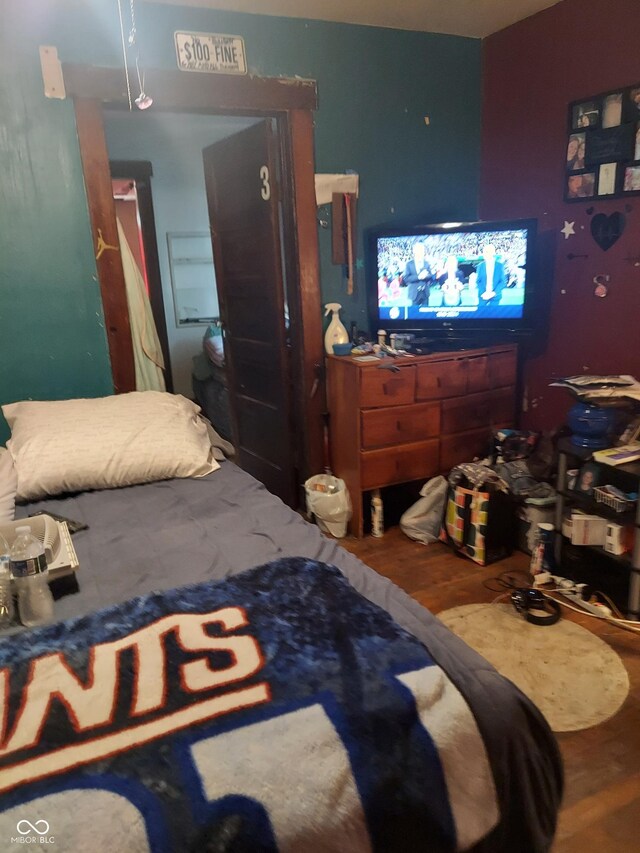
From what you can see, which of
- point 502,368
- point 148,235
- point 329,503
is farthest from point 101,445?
point 148,235

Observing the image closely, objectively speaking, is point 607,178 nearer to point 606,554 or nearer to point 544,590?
point 606,554

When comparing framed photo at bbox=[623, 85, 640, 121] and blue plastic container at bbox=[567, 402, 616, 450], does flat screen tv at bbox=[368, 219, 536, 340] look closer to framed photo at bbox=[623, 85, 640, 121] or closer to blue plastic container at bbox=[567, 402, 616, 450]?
framed photo at bbox=[623, 85, 640, 121]

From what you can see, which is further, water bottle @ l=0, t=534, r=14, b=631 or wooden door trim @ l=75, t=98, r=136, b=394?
wooden door trim @ l=75, t=98, r=136, b=394

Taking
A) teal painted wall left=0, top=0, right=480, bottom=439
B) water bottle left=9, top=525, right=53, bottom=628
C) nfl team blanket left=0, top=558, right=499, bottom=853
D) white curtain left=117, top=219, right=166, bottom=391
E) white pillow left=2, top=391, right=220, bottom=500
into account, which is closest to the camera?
nfl team blanket left=0, top=558, right=499, bottom=853

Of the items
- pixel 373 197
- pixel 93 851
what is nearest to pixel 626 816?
pixel 93 851

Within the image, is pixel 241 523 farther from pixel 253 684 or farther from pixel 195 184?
pixel 195 184

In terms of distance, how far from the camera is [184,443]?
7.22 feet

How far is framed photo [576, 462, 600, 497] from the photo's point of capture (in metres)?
2.46

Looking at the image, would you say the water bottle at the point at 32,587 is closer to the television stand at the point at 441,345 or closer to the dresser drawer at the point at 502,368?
the television stand at the point at 441,345

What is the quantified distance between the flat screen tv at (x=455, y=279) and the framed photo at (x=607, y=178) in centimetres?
33

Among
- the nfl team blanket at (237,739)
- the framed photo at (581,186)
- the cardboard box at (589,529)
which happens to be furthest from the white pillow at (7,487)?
the framed photo at (581,186)

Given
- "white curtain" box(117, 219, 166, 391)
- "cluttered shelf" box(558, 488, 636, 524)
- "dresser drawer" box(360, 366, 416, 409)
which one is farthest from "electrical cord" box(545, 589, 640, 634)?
"white curtain" box(117, 219, 166, 391)

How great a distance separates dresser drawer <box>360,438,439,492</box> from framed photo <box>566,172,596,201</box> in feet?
4.41

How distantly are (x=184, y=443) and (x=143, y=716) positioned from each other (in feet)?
4.20
